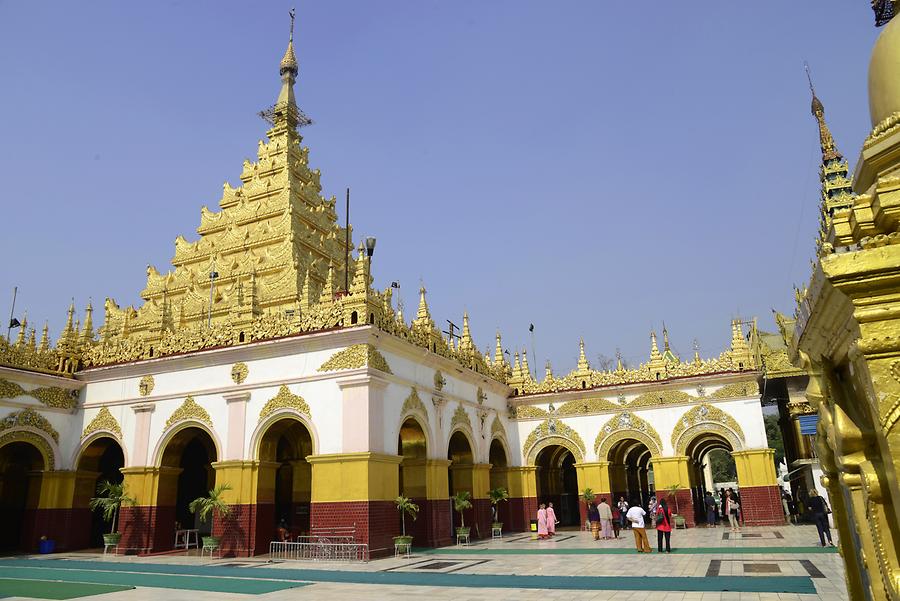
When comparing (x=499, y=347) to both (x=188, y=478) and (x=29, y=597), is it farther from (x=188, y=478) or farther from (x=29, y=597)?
(x=29, y=597)

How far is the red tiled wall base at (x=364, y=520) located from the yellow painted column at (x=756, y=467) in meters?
12.5

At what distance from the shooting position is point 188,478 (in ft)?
73.8

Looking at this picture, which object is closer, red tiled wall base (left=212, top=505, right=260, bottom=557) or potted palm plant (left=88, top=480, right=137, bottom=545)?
red tiled wall base (left=212, top=505, right=260, bottom=557)

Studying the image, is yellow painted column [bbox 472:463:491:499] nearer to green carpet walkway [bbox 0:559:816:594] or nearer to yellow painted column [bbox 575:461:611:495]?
yellow painted column [bbox 575:461:611:495]

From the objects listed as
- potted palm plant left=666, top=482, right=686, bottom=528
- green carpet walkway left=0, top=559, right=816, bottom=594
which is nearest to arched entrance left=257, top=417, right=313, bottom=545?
green carpet walkway left=0, top=559, right=816, bottom=594

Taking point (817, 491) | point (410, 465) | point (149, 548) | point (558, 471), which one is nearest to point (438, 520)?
point (410, 465)

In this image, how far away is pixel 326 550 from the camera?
600 inches

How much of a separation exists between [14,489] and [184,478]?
17.9ft

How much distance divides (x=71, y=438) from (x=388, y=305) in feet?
37.3

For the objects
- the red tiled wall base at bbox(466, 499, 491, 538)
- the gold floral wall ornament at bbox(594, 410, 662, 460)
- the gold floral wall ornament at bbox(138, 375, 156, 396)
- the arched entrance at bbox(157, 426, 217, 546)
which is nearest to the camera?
the arched entrance at bbox(157, 426, 217, 546)

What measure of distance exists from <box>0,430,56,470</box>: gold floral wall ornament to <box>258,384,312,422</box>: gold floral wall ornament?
7.74 metres

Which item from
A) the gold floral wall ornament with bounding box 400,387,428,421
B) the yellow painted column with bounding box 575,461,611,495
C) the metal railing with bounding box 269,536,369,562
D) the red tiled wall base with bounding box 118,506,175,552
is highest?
the gold floral wall ornament with bounding box 400,387,428,421

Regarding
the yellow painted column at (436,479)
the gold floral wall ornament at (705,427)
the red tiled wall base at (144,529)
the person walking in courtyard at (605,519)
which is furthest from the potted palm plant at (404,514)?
the gold floral wall ornament at (705,427)

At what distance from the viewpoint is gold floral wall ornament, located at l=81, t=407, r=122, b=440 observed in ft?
64.6
